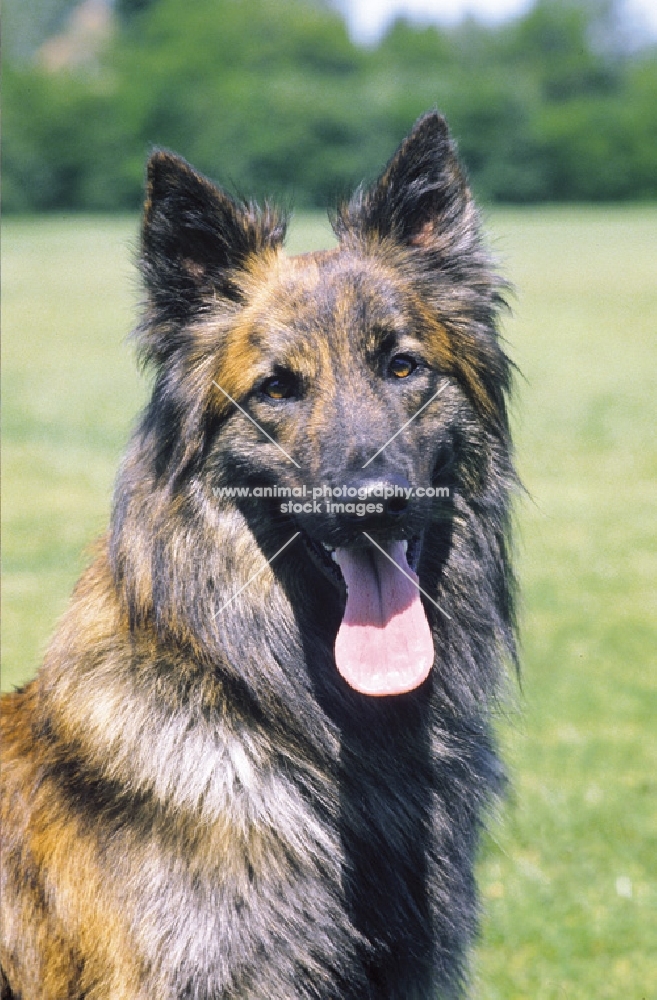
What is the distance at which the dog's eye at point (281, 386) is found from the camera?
10.7 ft

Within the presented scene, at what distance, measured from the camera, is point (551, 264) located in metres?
36.2

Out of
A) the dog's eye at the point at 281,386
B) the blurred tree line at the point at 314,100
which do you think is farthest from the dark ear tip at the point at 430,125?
the blurred tree line at the point at 314,100

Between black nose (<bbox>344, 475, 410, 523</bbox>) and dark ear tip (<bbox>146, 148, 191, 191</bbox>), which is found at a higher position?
dark ear tip (<bbox>146, 148, 191, 191</bbox>)

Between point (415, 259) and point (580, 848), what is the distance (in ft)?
10.1

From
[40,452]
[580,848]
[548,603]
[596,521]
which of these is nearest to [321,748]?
[580,848]

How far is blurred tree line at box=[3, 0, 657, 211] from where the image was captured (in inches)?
1921

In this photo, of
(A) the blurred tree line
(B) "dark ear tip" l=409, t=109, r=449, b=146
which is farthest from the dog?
(A) the blurred tree line

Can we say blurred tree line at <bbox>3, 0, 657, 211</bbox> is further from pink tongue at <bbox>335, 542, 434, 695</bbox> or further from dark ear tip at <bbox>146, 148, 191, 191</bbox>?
pink tongue at <bbox>335, 542, 434, 695</bbox>

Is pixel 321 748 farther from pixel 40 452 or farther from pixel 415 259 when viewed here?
pixel 40 452

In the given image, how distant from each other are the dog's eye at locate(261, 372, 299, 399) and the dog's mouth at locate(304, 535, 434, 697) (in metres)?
0.47

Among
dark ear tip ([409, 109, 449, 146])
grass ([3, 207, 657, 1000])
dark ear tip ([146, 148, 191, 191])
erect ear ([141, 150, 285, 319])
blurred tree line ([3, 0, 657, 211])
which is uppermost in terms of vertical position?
blurred tree line ([3, 0, 657, 211])

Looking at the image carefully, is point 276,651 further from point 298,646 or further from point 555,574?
point 555,574

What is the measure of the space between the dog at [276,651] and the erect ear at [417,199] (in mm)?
12

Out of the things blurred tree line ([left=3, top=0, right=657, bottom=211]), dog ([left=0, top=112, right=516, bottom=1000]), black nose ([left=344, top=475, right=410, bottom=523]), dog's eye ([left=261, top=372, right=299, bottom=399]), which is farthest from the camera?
blurred tree line ([left=3, top=0, right=657, bottom=211])
